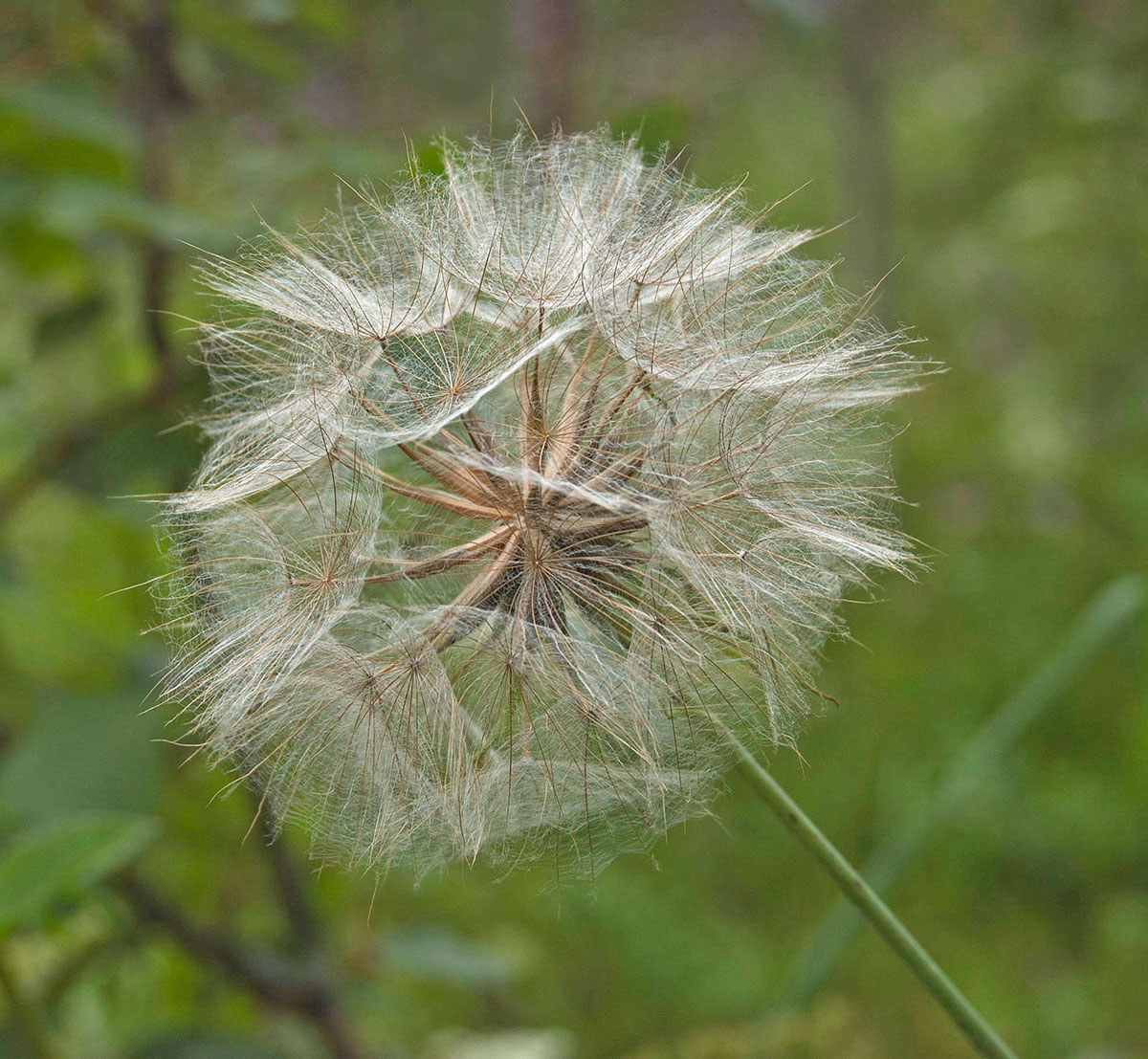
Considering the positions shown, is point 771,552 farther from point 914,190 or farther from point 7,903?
point 914,190

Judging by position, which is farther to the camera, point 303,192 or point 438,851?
point 303,192

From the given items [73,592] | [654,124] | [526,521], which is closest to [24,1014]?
[73,592]

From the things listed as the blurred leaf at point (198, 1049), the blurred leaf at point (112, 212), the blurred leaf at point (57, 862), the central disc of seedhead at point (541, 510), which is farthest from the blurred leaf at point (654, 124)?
the blurred leaf at point (198, 1049)

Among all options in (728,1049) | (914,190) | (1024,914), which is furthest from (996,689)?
(914,190)

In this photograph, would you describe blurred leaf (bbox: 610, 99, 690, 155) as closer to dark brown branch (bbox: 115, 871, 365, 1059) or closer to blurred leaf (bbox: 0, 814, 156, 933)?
blurred leaf (bbox: 0, 814, 156, 933)

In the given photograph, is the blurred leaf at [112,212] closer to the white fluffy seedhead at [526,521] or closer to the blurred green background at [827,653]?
the blurred green background at [827,653]

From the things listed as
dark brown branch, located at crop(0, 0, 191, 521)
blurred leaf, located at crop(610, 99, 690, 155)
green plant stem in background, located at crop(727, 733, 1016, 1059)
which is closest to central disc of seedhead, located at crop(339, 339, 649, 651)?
green plant stem in background, located at crop(727, 733, 1016, 1059)
